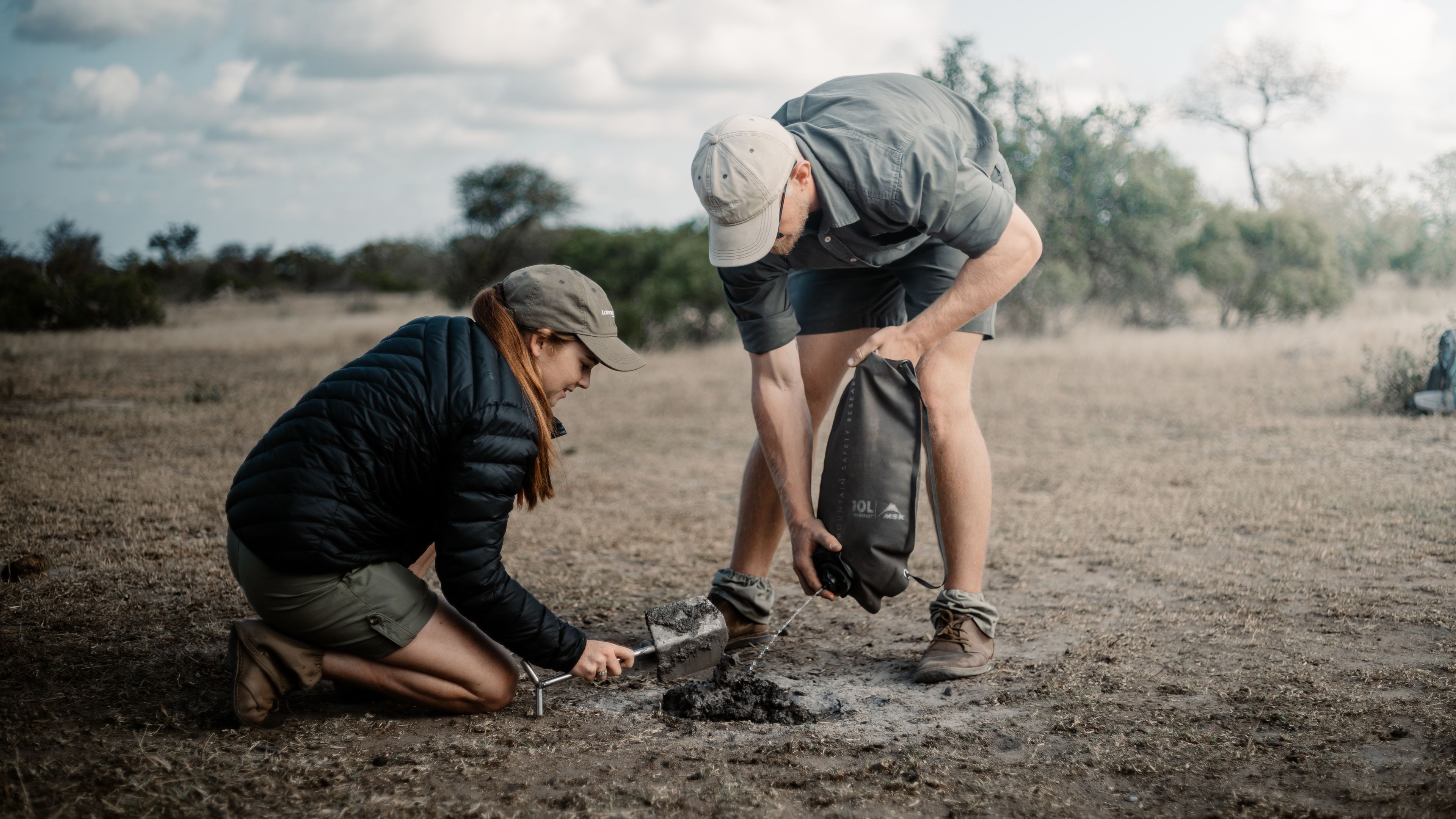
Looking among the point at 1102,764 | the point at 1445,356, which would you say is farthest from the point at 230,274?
the point at 1102,764

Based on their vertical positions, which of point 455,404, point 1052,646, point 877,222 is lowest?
point 1052,646

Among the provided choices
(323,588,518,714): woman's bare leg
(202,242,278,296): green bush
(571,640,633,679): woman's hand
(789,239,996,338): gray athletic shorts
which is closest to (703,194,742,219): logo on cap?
(789,239,996,338): gray athletic shorts

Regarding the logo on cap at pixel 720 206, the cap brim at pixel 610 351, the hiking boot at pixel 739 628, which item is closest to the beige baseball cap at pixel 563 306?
the cap brim at pixel 610 351

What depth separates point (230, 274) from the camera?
2459 cm

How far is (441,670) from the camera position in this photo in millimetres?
2736

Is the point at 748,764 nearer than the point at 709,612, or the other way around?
the point at 748,764

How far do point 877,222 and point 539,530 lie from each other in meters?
2.86

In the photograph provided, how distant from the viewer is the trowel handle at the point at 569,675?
2.85 metres

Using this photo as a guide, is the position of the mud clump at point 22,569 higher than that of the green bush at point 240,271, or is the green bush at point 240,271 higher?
the green bush at point 240,271

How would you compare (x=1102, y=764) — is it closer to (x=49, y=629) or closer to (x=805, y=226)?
(x=805, y=226)

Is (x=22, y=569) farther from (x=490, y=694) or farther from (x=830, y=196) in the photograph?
(x=830, y=196)

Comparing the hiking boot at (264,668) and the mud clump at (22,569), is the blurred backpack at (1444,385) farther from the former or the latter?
the mud clump at (22,569)

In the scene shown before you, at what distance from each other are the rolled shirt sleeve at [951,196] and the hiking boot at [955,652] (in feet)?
3.51

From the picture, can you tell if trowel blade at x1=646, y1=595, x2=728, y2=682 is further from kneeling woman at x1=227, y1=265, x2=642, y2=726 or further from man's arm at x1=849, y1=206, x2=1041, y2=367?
man's arm at x1=849, y1=206, x2=1041, y2=367
